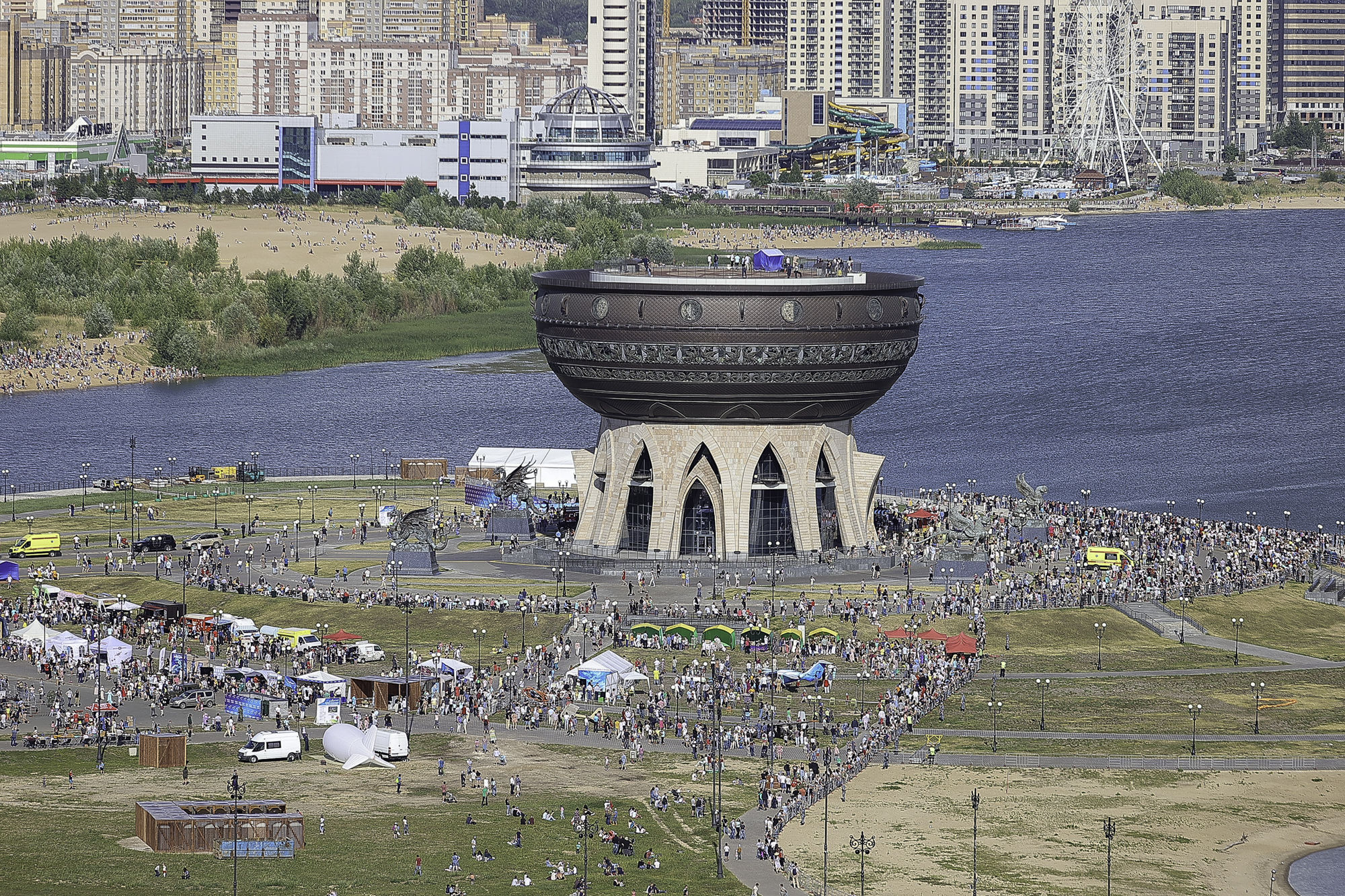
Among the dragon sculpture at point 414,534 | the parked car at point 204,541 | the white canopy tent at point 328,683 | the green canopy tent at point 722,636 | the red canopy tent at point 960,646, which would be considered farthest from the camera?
the parked car at point 204,541

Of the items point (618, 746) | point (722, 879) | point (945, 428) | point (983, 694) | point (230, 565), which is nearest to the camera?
point (722, 879)

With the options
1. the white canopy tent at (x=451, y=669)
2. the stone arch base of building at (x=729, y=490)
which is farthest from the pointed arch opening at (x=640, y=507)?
the white canopy tent at (x=451, y=669)

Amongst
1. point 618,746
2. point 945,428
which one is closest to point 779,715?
point 618,746

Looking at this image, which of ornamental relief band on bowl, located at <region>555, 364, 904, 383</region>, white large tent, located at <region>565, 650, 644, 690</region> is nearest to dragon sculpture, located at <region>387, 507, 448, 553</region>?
ornamental relief band on bowl, located at <region>555, 364, 904, 383</region>

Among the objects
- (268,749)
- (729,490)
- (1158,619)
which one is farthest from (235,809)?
(1158,619)

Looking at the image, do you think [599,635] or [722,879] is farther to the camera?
[599,635]

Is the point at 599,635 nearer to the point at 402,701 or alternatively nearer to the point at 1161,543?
the point at 402,701

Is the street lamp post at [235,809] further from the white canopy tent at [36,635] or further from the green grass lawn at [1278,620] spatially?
the green grass lawn at [1278,620]
